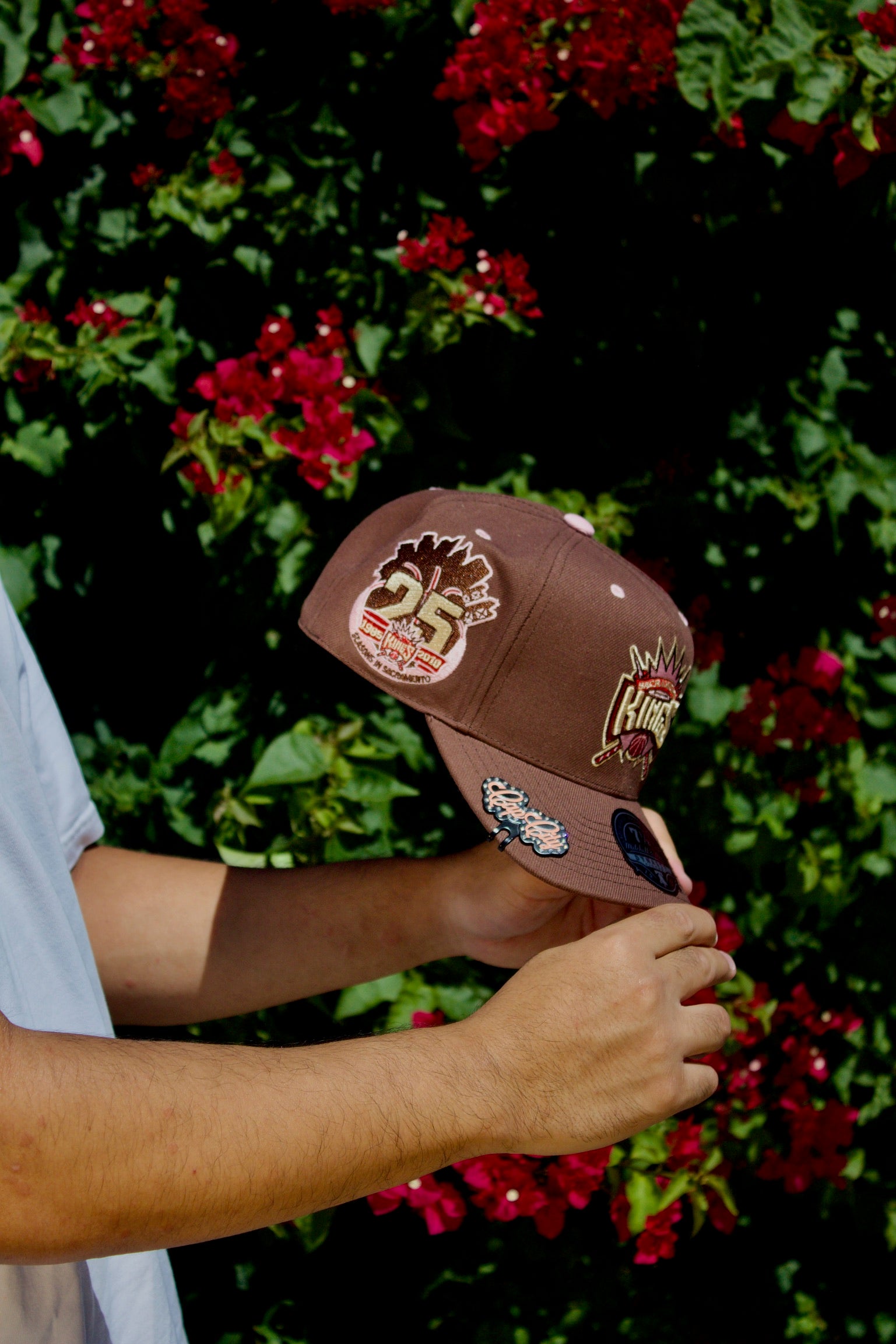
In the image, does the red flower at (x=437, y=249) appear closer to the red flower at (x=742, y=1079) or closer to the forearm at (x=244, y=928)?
the forearm at (x=244, y=928)

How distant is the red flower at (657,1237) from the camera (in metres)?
1.90

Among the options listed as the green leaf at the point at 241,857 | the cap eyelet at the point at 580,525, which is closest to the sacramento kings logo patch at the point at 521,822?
the cap eyelet at the point at 580,525

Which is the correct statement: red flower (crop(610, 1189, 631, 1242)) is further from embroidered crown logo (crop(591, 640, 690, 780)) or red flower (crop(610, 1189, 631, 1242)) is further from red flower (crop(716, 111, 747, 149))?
red flower (crop(716, 111, 747, 149))

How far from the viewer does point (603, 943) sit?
948 millimetres

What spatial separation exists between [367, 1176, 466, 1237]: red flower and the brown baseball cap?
3.04 feet

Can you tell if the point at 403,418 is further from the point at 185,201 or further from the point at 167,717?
the point at 167,717

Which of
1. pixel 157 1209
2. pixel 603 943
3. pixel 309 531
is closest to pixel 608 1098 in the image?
pixel 603 943

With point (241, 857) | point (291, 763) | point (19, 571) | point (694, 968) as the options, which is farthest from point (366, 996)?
point (19, 571)

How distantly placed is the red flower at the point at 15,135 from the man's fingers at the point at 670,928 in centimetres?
176

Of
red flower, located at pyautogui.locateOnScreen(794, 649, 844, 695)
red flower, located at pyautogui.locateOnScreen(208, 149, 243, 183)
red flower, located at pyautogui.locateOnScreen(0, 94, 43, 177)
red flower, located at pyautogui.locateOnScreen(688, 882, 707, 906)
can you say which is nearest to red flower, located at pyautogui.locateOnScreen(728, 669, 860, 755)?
red flower, located at pyautogui.locateOnScreen(794, 649, 844, 695)

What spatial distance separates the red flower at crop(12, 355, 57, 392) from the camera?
187cm

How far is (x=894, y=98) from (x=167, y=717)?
70.8 inches

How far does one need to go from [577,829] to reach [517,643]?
8.9 inches

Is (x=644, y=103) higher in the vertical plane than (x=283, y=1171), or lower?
higher
